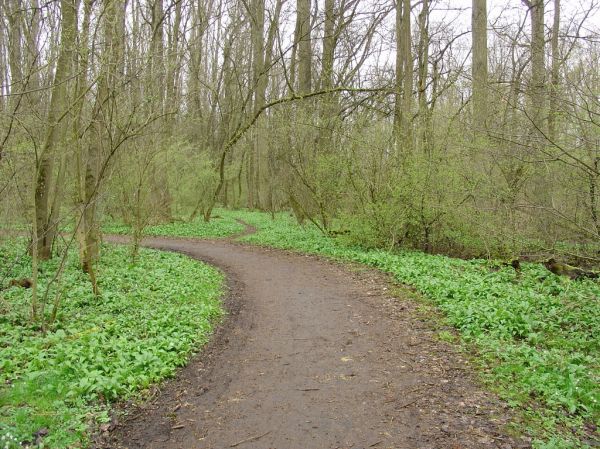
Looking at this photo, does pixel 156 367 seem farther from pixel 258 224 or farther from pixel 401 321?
pixel 258 224

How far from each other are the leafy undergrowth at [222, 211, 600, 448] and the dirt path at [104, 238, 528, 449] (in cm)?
38

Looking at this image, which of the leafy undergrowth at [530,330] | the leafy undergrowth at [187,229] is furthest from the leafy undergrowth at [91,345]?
the leafy undergrowth at [187,229]

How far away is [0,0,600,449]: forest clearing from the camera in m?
4.60

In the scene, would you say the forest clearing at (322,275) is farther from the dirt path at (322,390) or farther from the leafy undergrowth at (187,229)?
the leafy undergrowth at (187,229)

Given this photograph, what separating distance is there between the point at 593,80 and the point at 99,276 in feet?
31.8

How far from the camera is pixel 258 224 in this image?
960 inches

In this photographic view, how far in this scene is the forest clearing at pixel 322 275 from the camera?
460cm

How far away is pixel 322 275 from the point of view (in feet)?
36.2

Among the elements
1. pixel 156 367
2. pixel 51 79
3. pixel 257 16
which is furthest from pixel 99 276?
pixel 257 16

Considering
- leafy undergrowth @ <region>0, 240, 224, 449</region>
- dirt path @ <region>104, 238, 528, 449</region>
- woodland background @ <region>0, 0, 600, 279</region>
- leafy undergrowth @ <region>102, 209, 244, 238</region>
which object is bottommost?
dirt path @ <region>104, 238, 528, 449</region>

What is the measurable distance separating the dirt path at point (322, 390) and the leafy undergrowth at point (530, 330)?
15.1 inches

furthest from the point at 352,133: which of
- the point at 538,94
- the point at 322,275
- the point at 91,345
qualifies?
the point at 91,345

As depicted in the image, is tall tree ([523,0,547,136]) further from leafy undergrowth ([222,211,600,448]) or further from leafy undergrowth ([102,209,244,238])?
leafy undergrowth ([102,209,244,238])

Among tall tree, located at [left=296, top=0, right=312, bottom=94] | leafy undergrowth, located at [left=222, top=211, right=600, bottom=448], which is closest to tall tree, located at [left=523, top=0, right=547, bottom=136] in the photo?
leafy undergrowth, located at [left=222, top=211, right=600, bottom=448]
